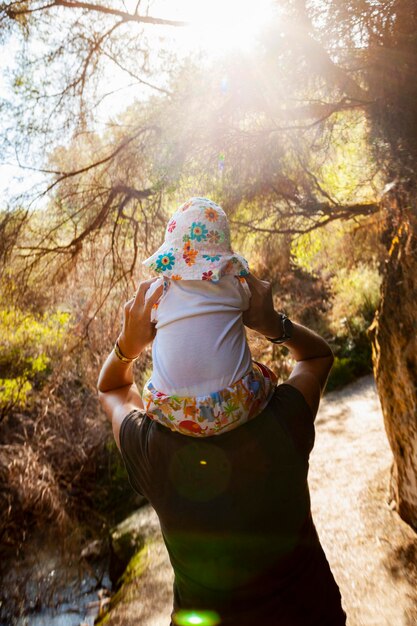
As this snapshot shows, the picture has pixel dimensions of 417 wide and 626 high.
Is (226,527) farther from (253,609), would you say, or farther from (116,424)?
(116,424)

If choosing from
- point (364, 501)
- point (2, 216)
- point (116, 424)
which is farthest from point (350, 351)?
point (116, 424)

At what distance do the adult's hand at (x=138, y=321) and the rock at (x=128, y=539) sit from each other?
4.63 meters

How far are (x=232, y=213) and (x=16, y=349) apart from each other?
3.94m

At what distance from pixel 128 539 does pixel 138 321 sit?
5.15 meters

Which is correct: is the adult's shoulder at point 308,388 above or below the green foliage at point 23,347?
above

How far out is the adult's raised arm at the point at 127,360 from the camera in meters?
1.14

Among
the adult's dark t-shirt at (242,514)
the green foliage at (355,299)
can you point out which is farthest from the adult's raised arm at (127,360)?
the green foliage at (355,299)

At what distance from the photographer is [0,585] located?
A: 5.72 metres

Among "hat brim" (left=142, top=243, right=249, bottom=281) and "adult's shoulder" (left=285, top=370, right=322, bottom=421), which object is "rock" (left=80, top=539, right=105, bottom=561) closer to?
"adult's shoulder" (left=285, top=370, right=322, bottom=421)

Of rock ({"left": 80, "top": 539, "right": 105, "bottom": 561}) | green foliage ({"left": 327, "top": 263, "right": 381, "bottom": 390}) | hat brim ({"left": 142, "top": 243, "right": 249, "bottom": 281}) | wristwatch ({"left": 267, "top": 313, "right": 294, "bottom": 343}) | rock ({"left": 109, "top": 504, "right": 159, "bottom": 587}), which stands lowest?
rock ({"left": 80, "top": 539, "right": 105, "bottom": 561})

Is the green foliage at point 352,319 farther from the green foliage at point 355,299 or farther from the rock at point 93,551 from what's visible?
the rock at point 93,551

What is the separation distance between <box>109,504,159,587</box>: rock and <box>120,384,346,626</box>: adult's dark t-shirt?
15.0 feet

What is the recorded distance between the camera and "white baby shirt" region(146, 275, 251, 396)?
3.23ft

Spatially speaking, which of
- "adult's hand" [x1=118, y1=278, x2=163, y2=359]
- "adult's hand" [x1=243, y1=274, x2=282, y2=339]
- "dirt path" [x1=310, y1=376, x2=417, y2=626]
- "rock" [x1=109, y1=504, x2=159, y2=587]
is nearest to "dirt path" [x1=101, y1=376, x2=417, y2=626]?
"dirt path" [x1=310, y1=376, x2=417, y2=626]
